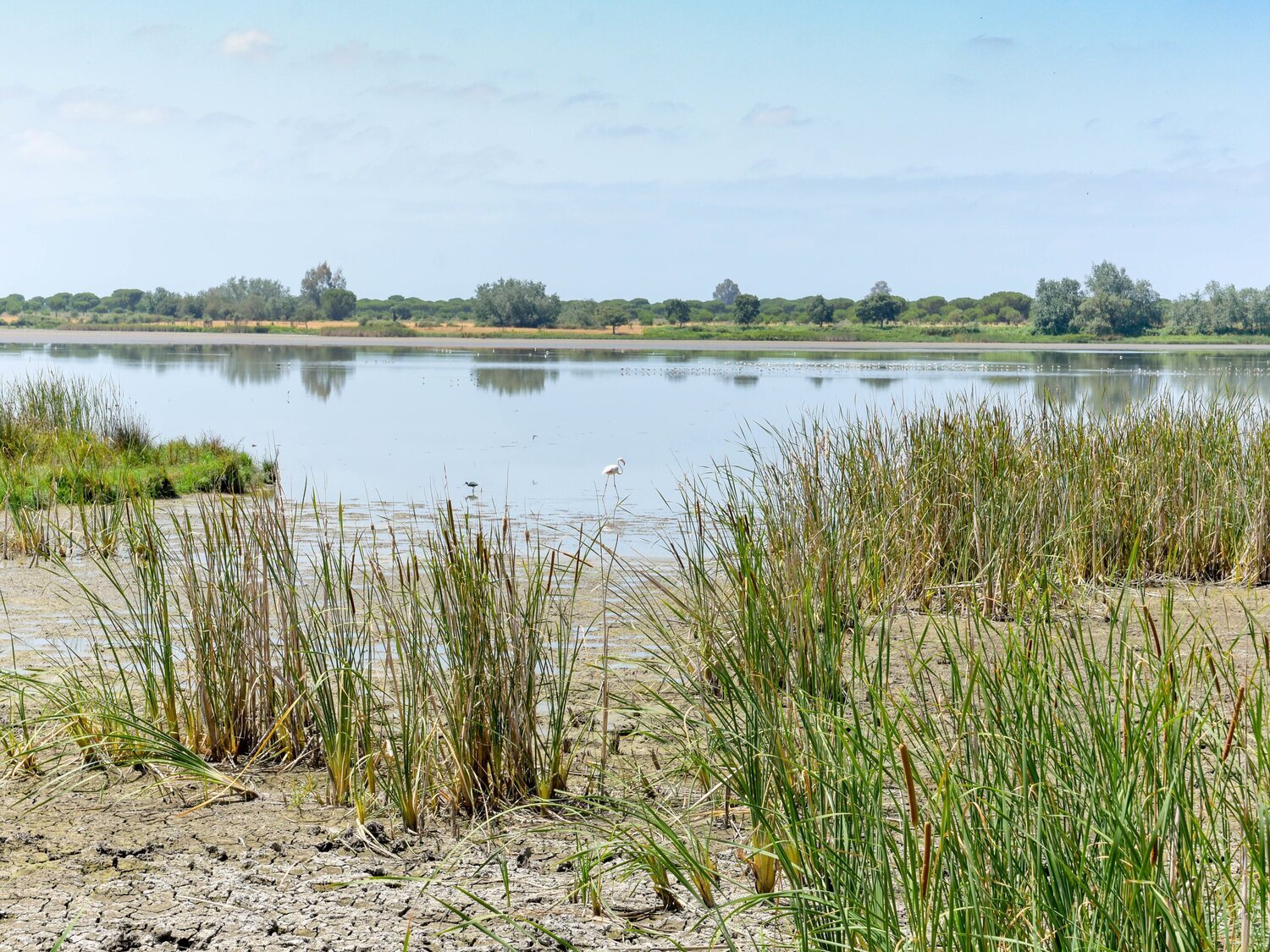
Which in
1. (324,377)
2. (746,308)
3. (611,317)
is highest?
(746,308)

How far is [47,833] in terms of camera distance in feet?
11.0

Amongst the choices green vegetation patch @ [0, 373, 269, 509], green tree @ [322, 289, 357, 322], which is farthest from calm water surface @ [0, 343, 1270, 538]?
green tree @ [322, 289, 357, 322]

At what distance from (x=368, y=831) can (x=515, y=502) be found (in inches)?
315

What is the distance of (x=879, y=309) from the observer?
7662cm

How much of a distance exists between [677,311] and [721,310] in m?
20.7

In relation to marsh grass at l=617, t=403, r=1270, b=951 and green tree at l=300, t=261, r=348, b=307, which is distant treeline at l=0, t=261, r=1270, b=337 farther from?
marsh grass at l=617, t=403, r=1270, b=951

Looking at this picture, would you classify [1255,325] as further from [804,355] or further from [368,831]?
[368,831]

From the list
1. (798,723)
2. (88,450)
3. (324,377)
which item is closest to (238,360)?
(324,377)

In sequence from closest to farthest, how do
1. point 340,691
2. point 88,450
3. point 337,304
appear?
point 340,691 < point 88,450 < point 337,304

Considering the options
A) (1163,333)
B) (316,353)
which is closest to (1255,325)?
(1163,333)

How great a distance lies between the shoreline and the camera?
2120 inches

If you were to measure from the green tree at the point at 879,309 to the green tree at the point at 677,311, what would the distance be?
37.6ft

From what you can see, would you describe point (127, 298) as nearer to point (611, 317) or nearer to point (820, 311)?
point (611, 317)

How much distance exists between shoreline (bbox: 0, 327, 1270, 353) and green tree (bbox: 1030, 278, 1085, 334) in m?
5.78
